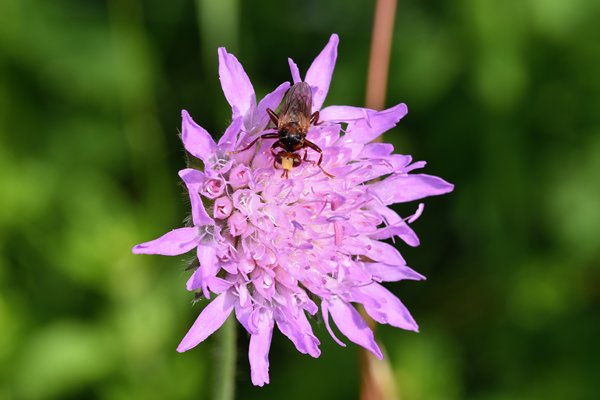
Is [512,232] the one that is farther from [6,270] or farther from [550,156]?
[6,270]

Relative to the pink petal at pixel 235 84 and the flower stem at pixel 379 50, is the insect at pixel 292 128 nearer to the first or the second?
the pink petal at pixel 235 84

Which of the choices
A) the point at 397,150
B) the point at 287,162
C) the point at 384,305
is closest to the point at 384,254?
the point at 384,305

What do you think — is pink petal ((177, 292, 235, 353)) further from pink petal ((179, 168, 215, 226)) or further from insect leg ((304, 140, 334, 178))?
insect leg ((304, 140, 334, 178))

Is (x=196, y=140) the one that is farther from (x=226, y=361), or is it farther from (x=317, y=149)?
(x=226, y=361)

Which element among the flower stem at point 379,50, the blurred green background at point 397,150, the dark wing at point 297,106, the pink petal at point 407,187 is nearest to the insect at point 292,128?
the dark wing at point 297,106

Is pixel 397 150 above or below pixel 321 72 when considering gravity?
below

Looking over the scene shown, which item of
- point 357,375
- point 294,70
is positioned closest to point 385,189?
point 294,70

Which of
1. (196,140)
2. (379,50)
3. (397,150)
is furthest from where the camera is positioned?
(397,150)
